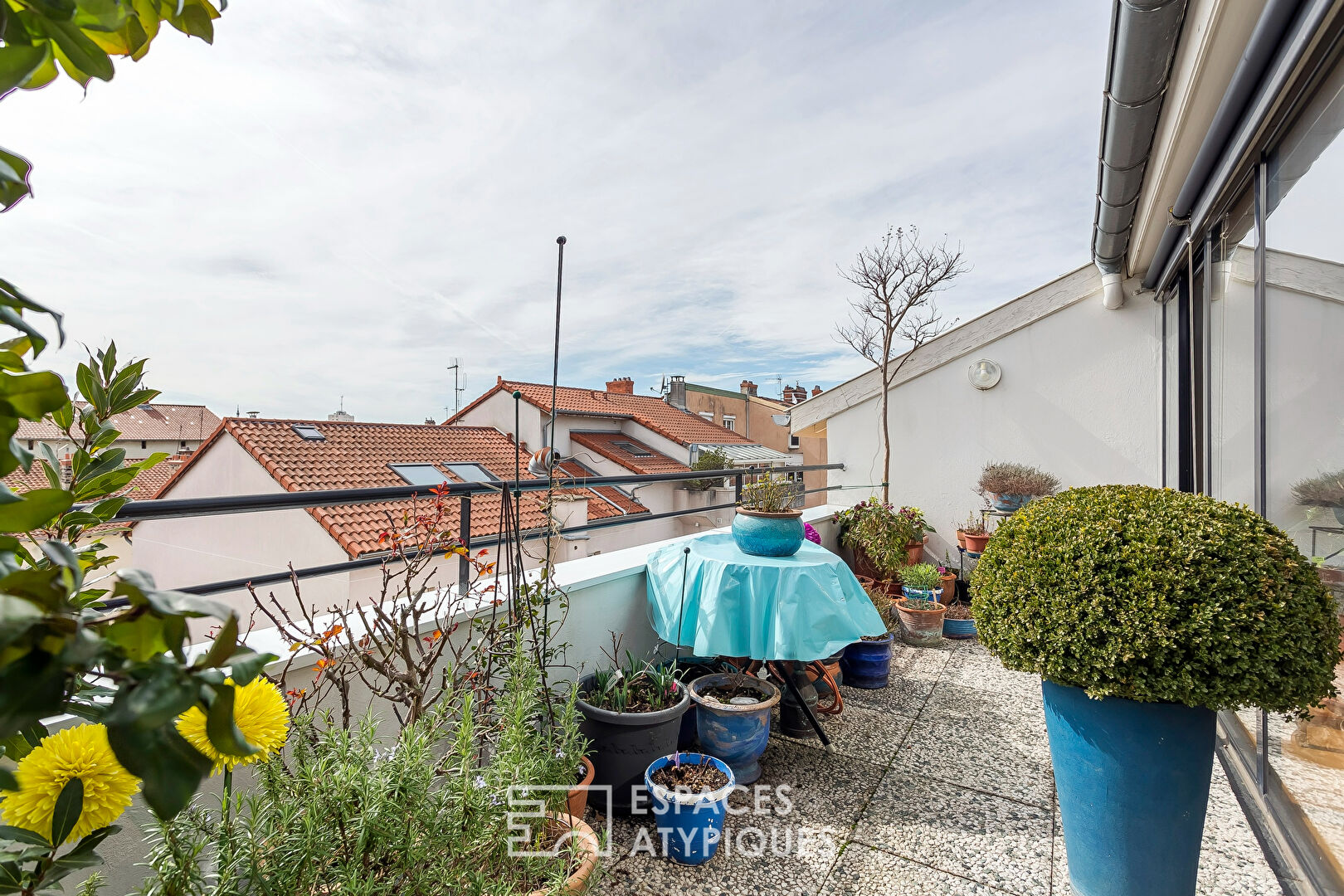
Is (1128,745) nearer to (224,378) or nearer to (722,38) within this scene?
(722,38)

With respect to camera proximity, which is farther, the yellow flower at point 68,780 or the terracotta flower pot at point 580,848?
the terracotta flower pot at point 580,848

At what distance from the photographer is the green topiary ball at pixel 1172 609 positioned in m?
1.47

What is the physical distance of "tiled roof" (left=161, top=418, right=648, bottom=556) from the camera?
23.7 feet

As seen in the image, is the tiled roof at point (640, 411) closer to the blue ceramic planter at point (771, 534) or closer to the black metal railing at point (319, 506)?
the blue ceramic planter at point (771, 534)

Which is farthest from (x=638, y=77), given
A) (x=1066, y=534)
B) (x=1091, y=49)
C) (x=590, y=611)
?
(x=1066, y=534)

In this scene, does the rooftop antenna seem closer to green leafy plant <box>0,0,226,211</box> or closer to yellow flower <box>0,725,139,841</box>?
yellow flower <box>0,725,139,841</box>

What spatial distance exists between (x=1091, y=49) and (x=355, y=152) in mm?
3852

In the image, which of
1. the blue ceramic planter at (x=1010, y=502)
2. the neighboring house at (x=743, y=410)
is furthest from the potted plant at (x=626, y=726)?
the neighboring house at (x=743, y=410)

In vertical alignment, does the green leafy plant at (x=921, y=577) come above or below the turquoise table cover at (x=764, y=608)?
below

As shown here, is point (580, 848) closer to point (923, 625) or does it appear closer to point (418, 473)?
point (923, 625)

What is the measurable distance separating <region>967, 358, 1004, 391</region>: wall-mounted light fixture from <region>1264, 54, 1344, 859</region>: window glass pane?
2805 millimetres

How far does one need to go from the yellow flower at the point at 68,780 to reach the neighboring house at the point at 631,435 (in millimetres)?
11750

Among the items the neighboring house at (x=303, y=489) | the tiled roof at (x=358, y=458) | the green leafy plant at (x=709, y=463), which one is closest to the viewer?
the neighboring house at (x=303, y=489)

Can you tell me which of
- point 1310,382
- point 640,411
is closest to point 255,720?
point 1310,382
